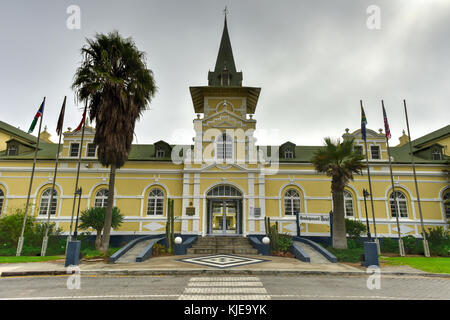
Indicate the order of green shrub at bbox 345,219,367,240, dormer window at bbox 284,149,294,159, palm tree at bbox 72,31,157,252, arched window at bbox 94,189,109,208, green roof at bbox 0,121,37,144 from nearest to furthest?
palm tree at bbox 72,31,157,252 → green shrub at bbox 345,219,367,240 → arched window at bbox 94,189,109,208 → dormer window at bbox 284,149,294,159 → green roof at bbox 0,121,37,144

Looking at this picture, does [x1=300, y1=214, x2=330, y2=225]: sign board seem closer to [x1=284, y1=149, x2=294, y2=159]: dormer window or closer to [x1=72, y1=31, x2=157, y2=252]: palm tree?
[x1=284, y1=149, x2=294, y2=159]: dormer window

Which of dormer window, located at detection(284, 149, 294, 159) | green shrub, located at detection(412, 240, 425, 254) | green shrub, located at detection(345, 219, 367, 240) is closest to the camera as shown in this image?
green shrub, located at detection(412, 240, 425, 254)

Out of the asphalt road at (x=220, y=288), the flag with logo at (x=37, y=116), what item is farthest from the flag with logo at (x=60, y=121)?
the asphalt road at (x=220, y=288)

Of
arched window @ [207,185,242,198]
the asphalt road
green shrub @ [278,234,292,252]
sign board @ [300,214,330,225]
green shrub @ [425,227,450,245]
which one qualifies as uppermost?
arched window @ [207,185,242,198]

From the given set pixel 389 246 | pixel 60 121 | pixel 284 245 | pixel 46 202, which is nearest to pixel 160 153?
pixel 60 121

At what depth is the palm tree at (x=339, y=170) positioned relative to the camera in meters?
15.6

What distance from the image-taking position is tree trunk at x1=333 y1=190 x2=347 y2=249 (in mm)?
15609

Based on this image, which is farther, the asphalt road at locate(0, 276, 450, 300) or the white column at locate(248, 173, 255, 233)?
the white column at locate(248, 173, 255, 233)

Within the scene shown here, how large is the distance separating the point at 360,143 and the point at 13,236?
26.9 metres

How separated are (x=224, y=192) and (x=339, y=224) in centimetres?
867

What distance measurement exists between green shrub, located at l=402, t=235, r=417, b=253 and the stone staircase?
1047cm

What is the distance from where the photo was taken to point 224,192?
67.8ft

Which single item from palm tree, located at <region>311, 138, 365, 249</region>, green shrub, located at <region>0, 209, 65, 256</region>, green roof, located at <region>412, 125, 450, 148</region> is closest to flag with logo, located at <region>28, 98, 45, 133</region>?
green shrub, located at <region>0, 209, 65, 256</region>

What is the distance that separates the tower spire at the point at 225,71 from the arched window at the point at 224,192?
9.83 m
